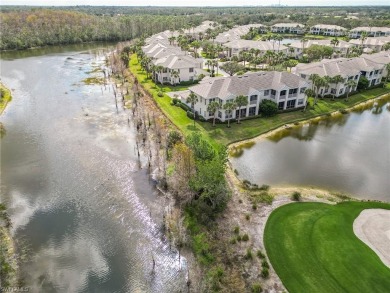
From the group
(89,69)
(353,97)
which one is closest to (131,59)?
(89,69)

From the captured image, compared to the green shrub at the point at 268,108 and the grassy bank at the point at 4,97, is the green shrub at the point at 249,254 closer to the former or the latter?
the green shrub at the point at 268,108

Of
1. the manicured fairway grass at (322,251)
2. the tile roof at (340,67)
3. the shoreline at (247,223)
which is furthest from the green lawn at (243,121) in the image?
the manicured fairway grass at (322,251)

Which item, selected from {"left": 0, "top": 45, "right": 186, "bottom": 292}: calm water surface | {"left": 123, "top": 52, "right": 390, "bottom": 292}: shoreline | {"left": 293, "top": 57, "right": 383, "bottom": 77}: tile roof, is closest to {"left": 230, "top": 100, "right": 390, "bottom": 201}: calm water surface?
{"left": 123, "top": 52, "right": 390, "bottom": 292}: shoreline

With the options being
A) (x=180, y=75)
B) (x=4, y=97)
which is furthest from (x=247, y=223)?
(x=4, y=97)

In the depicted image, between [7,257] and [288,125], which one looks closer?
[7,257]

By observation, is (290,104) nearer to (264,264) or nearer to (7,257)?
(264,264)

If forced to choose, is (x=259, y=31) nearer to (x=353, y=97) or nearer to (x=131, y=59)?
(x=131, y=59)
